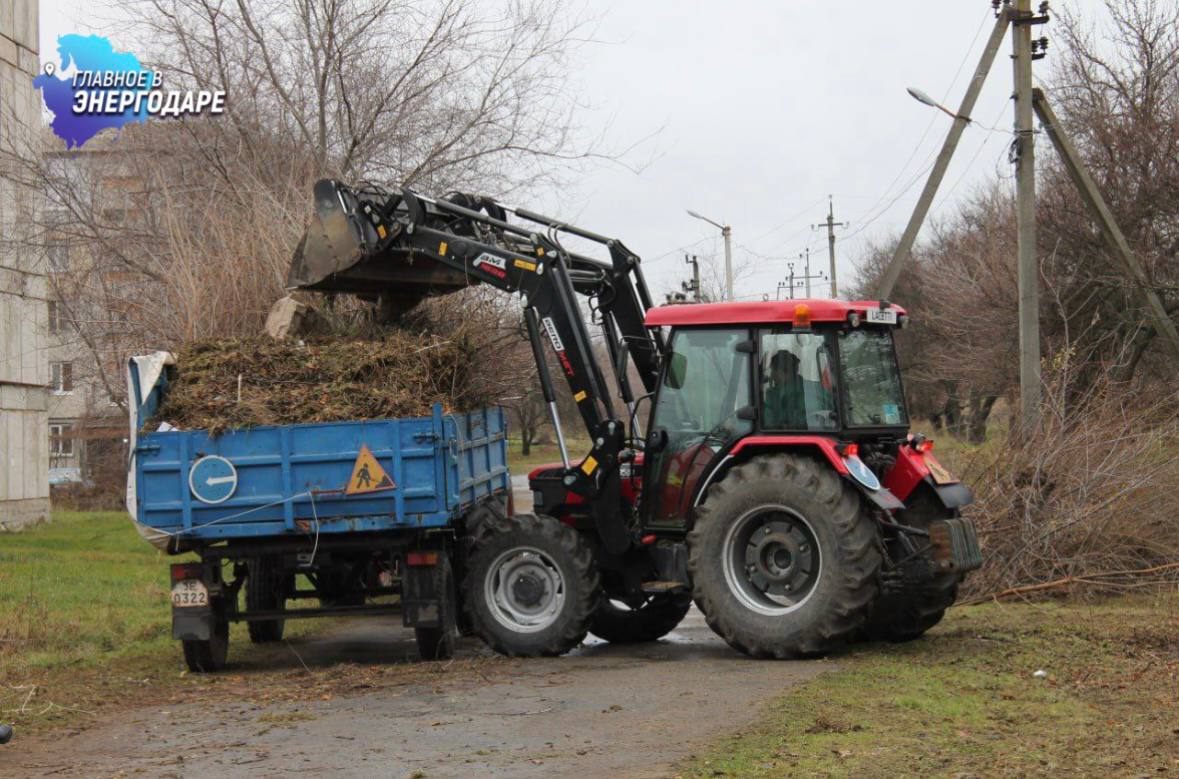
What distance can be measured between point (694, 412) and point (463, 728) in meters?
3.66

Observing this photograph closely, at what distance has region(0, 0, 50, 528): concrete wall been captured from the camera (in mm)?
25734

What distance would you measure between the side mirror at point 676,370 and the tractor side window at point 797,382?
0.69m

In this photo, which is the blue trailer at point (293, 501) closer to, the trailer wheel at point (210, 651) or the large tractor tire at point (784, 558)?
the trailer wheel at point (210, 651)

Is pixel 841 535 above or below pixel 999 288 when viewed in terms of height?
below

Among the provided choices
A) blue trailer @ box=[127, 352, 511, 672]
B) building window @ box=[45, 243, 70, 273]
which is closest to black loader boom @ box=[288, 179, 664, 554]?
blue trailer @ box=[127, 352, 511, 672]

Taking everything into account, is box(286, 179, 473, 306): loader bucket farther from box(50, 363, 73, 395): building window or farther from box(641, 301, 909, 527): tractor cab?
box(50, 363, 73, 395): building window

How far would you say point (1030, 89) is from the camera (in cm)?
1820

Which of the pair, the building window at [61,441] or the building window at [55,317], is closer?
the building window at [55,317]

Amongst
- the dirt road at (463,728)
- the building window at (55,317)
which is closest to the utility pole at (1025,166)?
the dirt road at (463,728)

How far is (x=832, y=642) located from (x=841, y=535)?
2.57 feet

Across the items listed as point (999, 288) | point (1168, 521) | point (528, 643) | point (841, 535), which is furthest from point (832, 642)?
point (999, 288)

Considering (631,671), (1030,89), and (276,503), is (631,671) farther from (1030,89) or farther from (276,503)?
(1030,89)

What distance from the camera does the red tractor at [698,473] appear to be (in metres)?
10.1

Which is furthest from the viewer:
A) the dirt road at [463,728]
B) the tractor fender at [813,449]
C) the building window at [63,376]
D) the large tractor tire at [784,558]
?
the building window at [63,376]
